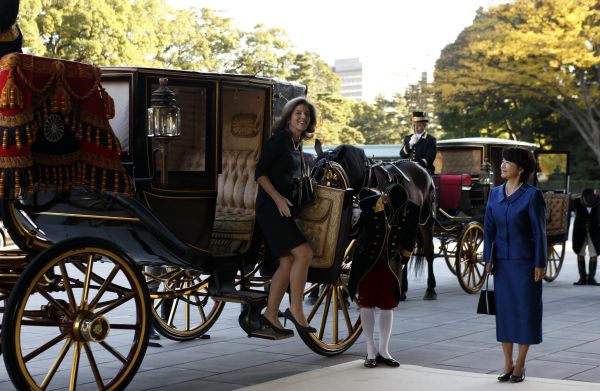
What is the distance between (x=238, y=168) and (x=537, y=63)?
26.3m

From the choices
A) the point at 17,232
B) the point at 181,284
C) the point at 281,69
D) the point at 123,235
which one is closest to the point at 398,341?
the point at 181,284

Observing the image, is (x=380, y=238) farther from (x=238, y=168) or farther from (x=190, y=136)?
(x=190, y=136)

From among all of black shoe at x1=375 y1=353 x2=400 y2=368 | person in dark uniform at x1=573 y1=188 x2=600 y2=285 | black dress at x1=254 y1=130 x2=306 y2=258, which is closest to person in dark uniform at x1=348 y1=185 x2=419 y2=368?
black shoe at x1=375 y1=353 x2=400 y2=368

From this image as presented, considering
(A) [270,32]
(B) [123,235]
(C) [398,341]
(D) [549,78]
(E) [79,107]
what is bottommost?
(C) [398,341]

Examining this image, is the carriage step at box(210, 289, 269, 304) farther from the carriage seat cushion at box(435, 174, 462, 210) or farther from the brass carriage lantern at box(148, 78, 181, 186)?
the carriage seat cushion at box(435, 174, 462, 210)

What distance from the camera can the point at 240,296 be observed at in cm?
693

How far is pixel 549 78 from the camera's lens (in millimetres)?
32281

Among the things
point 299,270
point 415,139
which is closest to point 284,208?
point 299,270

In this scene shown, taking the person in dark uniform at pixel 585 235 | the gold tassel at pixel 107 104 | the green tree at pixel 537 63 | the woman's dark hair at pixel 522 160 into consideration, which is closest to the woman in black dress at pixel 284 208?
the gold tassel at pixel 107 104

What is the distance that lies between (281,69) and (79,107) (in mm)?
38748

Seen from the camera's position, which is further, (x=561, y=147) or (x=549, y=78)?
(x=561, y=147)

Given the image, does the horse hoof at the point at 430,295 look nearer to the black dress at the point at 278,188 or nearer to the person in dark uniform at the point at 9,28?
the black dress at the point at 278,188

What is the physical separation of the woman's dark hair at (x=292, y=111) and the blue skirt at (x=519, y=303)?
66.6 inches

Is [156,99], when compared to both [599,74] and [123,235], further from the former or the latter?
[599,74]
